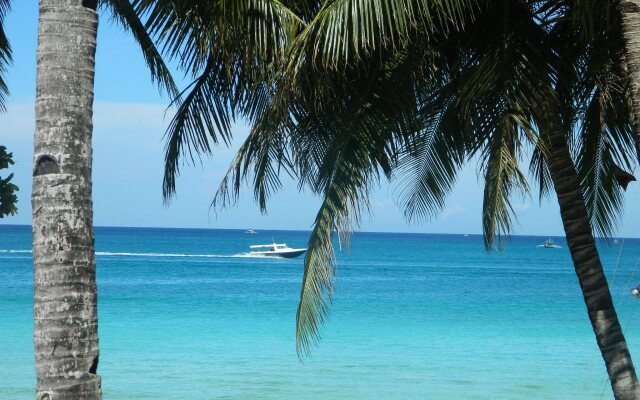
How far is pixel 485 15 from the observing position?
8.59m

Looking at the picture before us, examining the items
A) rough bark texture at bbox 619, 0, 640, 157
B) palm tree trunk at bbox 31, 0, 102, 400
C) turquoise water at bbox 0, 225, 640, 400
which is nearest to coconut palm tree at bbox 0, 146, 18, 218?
palm tree trunk at bbox 31, 0, 102, 400

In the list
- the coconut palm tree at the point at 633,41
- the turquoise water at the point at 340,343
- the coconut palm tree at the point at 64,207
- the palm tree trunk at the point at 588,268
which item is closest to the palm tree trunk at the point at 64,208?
the coconut palm tree at the point at 64,207

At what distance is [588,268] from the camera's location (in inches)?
322

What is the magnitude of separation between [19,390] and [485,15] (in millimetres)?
9811

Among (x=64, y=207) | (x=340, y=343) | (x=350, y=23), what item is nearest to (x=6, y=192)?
(x=64, y=207)

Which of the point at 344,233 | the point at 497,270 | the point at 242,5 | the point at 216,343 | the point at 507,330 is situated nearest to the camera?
the point at 242,5

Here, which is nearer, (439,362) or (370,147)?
(370,147)

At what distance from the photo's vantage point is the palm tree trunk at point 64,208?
428 centimetres

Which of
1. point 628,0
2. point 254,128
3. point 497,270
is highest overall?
Result: point 628,0

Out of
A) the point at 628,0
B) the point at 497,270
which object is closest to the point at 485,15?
the point at 628,0

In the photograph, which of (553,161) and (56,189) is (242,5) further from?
(56,189)

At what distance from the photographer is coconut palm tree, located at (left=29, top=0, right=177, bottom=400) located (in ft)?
14.0

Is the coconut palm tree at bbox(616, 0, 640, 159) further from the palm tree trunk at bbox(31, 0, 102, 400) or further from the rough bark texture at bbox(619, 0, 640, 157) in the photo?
the palm tree trunk at bbox(31, 0, 102, 400)

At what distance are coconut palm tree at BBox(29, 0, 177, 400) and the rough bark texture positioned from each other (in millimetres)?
3715
